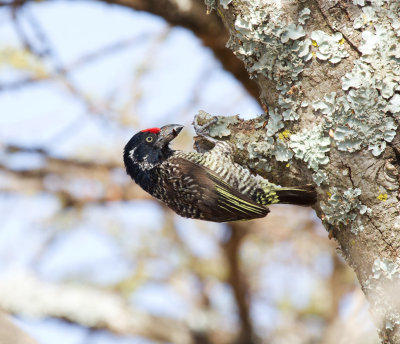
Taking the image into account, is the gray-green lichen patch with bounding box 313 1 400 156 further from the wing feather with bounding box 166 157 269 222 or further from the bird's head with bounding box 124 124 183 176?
the bird's head with bounding box 124 124 183 176

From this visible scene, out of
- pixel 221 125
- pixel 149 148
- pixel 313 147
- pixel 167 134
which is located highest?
pixel 313 147

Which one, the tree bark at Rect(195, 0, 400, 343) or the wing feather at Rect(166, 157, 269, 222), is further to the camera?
the wing feather at Rect(166, 157, 269, 222)

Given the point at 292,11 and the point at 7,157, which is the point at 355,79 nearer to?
the point at 292,11

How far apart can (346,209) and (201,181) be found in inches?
57.5

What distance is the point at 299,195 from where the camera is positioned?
308 centimetres

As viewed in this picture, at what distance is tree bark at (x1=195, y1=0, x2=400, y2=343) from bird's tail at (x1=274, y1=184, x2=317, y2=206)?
67mm

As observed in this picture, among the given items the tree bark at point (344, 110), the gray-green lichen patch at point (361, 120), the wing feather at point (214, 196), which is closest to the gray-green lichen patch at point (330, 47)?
→ the tree bark at point (344, 110)

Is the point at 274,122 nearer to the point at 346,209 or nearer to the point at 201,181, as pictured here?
the point at 346,209

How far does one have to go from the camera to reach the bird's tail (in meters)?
2.85

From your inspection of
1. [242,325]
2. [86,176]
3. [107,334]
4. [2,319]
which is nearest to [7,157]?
[86,176]

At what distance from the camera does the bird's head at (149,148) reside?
416cm

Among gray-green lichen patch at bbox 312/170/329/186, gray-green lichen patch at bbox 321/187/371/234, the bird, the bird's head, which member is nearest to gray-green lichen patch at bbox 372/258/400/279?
gray-green lichen patch at bbox 321/187/371/234

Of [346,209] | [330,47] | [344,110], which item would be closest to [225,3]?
[330,47]

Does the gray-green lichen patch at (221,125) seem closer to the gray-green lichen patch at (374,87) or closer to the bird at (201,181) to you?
the bird at (201,181)
